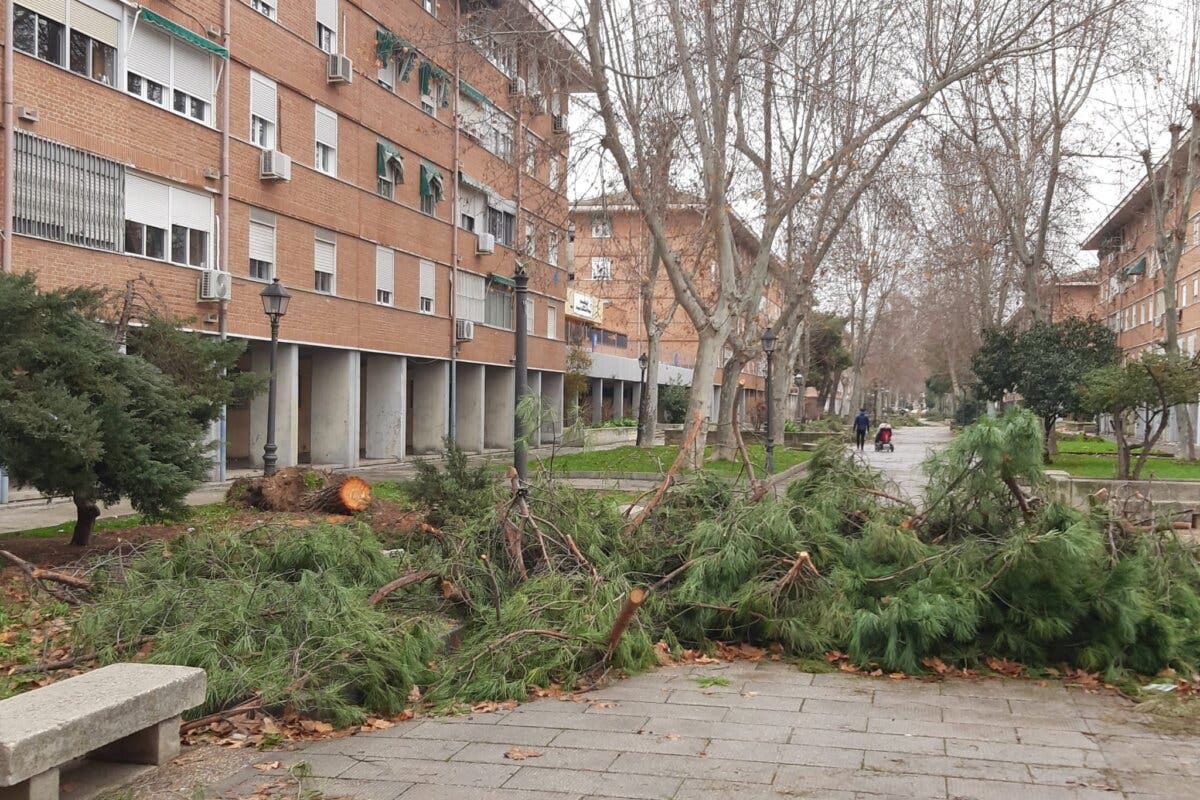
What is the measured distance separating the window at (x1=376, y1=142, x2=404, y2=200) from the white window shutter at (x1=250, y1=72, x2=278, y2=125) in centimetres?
488

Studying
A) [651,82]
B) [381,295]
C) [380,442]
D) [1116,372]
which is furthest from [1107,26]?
[380,442]

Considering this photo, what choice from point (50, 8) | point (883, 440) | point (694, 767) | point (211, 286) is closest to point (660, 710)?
point (694, 767)

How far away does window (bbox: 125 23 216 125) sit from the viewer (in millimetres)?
20156

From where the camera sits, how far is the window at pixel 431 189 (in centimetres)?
3167

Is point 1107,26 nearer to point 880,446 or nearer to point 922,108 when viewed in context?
point 922,108

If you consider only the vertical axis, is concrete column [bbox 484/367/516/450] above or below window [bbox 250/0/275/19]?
below

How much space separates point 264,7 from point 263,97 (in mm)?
2014

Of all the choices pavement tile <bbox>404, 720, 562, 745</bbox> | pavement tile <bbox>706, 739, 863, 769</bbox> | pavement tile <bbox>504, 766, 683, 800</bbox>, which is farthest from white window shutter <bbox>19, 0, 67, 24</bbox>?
pavement tile <bbox>706, 739, 863, 769</bbox>

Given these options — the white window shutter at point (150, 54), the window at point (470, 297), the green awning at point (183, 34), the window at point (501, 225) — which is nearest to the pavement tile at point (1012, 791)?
the white window shutter at point (150, 54)

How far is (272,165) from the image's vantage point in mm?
23672

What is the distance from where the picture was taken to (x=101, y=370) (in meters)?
9.66

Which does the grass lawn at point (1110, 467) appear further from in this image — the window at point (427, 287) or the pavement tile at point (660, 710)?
the pavement tile at point (660, 710)

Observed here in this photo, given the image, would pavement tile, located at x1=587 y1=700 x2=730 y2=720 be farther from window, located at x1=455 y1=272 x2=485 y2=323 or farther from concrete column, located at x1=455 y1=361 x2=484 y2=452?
concrete column, located at x1=455 y1=361 x2=484 y2=452

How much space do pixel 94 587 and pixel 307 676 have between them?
260 cm
